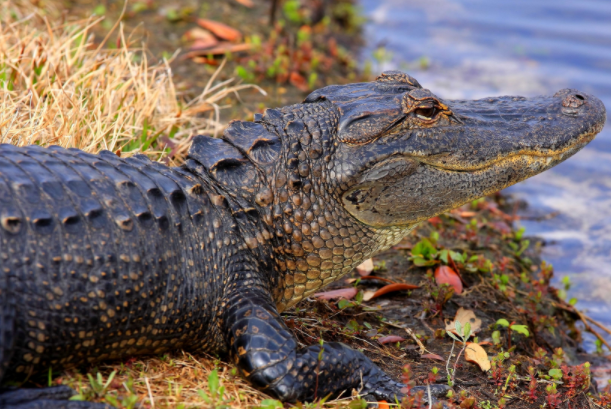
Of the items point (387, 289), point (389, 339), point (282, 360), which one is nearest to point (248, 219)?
point (282, 360)

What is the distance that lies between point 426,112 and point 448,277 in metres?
1.43

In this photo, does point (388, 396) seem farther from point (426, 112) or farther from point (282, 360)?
point (426, 112)

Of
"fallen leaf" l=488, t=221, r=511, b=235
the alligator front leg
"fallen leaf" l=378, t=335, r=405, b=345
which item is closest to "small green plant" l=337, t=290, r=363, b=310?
"fallen leaf" l=378, t=335, r=405, b=345

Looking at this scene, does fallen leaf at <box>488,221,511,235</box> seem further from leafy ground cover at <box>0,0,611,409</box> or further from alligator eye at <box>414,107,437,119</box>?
alligator eye at <box>414,107,437,119</box>

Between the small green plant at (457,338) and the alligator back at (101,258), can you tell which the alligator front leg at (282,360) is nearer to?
the alligator back at (101,258)

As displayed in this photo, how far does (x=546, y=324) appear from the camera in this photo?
4438 millimetres

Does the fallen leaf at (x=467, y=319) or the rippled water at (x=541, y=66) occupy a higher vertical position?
the rippled water at (x=541, y=66)

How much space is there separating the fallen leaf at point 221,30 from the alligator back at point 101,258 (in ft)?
14.5

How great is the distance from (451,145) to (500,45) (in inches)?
269

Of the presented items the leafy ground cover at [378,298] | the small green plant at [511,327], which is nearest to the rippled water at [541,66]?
the leafy ground cover at [378,298]

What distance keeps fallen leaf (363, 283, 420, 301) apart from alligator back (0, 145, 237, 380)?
4.45ft

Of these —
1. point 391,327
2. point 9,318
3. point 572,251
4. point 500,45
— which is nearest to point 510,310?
point 391,327

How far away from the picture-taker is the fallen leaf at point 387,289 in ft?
13.8

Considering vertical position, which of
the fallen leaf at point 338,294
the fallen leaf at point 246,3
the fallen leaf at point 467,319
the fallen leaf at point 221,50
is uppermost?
the fallen leaf at point 246,3
